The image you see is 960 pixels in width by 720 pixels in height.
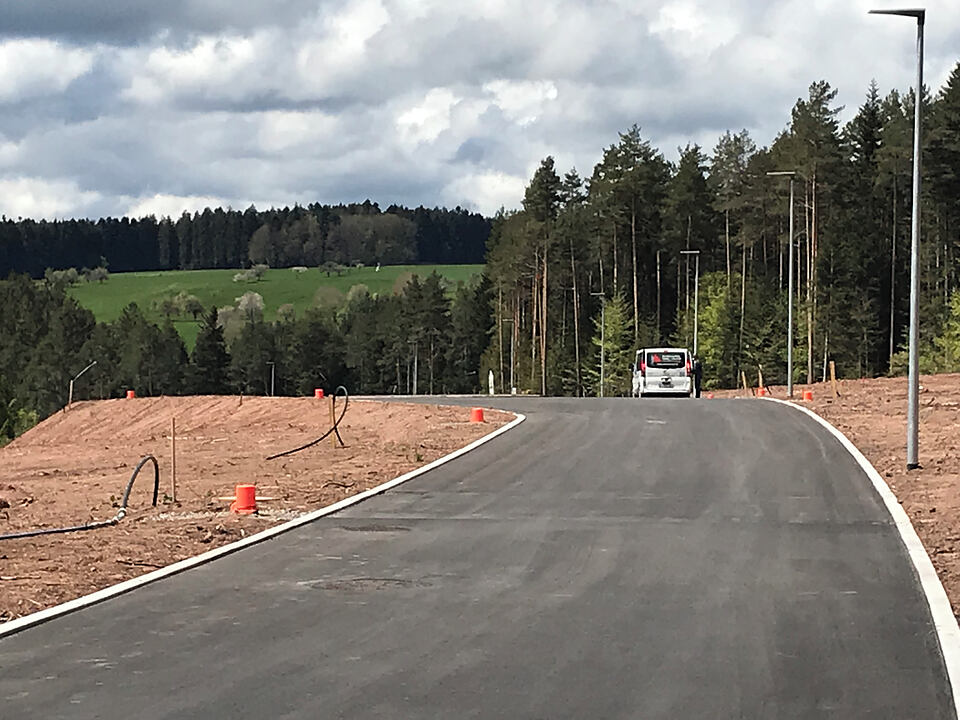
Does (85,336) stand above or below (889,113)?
below

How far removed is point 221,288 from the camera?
609ft

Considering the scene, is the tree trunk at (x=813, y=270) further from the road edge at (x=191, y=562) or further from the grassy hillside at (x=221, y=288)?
the grassy hillside at (x=221, y=288)

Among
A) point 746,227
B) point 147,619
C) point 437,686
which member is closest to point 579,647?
point 437,686

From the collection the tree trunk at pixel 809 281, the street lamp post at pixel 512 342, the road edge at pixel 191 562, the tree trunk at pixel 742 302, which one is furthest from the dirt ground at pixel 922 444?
the street lamp post at pixel 512 342

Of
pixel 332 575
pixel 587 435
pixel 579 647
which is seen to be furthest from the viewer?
pixel 587 435

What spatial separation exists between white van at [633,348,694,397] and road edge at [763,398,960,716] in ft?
77.9

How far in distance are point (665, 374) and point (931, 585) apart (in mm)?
34037

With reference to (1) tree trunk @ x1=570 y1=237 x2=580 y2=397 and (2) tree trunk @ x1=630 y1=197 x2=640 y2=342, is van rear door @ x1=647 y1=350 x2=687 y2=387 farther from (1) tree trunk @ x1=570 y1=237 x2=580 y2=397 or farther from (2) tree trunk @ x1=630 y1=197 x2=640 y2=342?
(1) tree trunk @ x1=570 y1=237 x2=580 y2=397

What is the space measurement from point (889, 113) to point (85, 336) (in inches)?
3503

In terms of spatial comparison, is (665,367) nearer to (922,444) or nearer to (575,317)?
(922,444)

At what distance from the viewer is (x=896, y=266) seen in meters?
83.2

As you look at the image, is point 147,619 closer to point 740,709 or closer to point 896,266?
point 740,709

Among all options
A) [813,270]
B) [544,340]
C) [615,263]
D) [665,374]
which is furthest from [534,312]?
[665,374]

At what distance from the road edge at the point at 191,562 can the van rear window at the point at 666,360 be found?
24178mm
